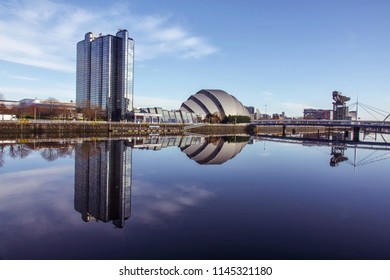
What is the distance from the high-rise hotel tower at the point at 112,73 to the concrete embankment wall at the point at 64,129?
74.7 ft

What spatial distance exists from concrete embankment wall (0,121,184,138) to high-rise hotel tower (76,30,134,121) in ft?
74.7

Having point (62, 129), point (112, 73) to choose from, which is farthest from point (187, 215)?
point (112, 73)

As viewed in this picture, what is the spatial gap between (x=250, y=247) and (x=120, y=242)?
7.78 ft

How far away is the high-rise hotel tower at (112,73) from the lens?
252 feet

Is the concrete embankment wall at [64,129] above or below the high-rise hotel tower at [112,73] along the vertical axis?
below

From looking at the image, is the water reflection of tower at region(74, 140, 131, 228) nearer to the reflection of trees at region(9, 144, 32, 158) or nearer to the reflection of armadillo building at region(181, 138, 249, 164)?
A: the reflection of trees at region(9, 144, 32, 158)

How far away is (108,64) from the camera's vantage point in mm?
76375

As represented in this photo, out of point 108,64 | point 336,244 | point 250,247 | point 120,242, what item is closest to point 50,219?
point 120,242

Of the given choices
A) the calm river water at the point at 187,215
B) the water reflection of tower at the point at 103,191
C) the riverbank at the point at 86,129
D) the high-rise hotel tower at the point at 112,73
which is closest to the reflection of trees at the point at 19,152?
the calm river water at the point at 187,215

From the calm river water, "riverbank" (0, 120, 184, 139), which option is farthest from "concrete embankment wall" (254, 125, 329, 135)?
the calm river water

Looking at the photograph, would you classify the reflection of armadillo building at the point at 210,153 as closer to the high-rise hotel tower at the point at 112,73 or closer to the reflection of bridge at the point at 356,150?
the reflection of bridge at the point at 356,150

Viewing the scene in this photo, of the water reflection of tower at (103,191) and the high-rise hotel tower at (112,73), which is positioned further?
the high-rise hotel tower at (112,73)

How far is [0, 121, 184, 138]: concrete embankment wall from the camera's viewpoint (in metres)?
38.4
